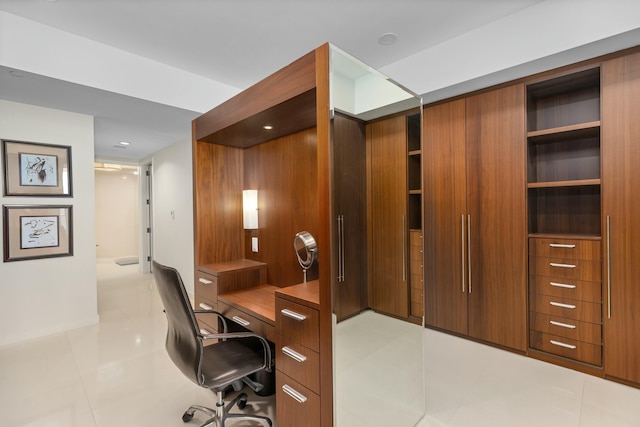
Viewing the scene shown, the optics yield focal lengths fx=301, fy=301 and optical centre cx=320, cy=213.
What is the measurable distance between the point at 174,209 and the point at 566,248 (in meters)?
5.35

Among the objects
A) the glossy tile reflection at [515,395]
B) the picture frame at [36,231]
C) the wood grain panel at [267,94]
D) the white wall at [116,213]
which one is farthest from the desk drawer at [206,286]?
the white wall at [116,213]

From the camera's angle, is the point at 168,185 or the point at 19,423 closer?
the point at 19,423

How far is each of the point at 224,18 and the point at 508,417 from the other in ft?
11.5

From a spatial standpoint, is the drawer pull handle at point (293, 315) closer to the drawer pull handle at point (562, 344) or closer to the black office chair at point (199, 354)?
the black office chair at point (199, 354)

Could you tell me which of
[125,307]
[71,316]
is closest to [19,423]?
[71,316]

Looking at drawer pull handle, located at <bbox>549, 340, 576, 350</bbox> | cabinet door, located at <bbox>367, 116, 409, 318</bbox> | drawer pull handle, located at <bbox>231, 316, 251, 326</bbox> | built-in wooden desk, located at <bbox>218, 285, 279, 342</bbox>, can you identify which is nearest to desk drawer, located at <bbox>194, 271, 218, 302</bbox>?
built-in wooden desk, located at <bbox>218, 285, 279, 342</bbox>

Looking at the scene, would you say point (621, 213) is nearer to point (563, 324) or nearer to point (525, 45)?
point (563, 324)

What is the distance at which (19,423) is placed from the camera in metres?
1.95

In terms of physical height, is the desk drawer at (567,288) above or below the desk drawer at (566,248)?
below

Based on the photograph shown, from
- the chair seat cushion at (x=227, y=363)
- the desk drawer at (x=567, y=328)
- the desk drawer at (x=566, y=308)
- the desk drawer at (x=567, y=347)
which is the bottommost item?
the desk drawer at (x=567, y=347)

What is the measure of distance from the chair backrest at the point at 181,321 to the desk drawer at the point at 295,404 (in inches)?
18.5

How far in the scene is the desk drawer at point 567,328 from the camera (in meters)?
2.37

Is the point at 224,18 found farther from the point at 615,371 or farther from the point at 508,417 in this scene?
the point at 615,371

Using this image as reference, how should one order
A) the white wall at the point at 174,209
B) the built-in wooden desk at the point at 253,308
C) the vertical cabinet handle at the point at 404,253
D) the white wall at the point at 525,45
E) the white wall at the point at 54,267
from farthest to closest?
the white wall at the point at 174,209 < the white wall at the point at 54,267 < the white wall at the point at 525,45 < the built-in wooden desk at the point at 253,308 < the vertical cabinet handle at the point at 404,253
